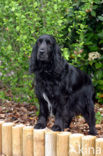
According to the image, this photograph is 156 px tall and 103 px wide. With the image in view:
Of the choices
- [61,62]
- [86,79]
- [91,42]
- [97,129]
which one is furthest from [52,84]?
[91,42]

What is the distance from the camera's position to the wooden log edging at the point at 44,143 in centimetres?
272

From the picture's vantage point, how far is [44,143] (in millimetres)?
2975

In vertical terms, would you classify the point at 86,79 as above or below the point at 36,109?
above

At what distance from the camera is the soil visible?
438cm

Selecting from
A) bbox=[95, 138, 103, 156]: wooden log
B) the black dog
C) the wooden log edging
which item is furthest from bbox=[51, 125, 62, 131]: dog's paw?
bbox=[95, 138, 103, 156]: wooden log

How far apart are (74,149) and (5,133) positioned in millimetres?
809

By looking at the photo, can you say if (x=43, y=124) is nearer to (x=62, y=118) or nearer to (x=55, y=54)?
(x=62, y=118)

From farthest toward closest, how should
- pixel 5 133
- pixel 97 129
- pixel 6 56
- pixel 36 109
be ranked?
pixel 36 109, pixel 6 56, pixel 97 129, pixel 5 133

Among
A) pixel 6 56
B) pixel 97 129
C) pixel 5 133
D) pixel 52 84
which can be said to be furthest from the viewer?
pixel 6 56

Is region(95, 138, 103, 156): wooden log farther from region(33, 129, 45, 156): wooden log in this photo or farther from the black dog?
the black dog

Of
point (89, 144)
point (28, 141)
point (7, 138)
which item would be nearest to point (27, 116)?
point (7, 138)

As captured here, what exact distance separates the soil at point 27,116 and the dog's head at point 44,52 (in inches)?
44.8

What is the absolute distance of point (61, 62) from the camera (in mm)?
3666

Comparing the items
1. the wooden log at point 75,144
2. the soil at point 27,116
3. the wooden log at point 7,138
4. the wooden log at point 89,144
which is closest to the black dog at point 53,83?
the wooden log at point 7,138
